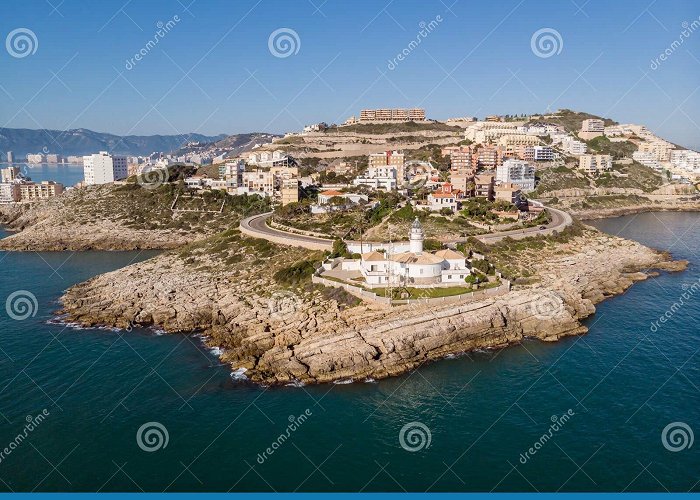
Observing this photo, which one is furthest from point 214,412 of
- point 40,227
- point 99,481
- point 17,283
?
point 40,227

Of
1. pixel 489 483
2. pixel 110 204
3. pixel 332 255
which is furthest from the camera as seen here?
pixel 110 204

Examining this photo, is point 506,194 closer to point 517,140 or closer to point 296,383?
point 296,383

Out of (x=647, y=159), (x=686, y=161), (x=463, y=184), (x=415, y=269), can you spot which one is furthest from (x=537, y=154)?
(x=415, y=269)

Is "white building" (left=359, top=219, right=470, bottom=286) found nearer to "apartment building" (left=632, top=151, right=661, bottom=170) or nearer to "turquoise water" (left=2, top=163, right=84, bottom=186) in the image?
"apartment building" (left=632, top=151, right=661, bottom=170)

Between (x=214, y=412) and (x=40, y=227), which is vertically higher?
(x=40, y=227)

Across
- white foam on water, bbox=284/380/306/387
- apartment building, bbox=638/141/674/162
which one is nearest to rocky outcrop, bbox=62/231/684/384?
white foam on water, bbox=284/380/306/387

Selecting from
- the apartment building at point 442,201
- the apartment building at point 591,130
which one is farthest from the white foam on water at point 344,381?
the apartment building at point 591,130

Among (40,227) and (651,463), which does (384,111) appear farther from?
(651,463)
